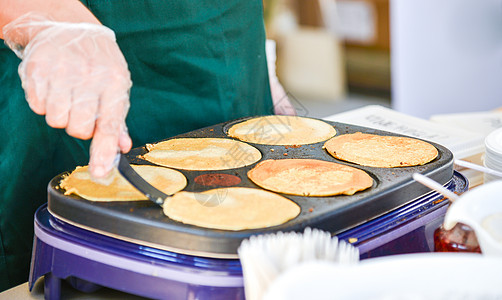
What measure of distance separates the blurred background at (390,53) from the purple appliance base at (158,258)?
7.33ft

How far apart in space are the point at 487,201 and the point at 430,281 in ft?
0.95


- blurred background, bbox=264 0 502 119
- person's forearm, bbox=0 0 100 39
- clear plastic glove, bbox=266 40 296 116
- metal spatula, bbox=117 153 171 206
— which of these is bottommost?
blurred background, bbox=264 0 502 119

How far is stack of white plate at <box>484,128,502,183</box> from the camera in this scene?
130 cm

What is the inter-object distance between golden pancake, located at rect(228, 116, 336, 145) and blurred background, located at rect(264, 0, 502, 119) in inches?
69.7

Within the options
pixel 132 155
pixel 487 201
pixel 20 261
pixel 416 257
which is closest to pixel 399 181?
pixel 487 201

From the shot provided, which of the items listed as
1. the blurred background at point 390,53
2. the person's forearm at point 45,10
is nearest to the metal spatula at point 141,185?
the person's forearm at point 45,10

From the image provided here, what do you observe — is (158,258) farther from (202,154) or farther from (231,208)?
(202,154)

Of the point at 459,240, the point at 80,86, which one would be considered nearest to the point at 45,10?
the point at 80,86

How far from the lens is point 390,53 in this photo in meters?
6.48

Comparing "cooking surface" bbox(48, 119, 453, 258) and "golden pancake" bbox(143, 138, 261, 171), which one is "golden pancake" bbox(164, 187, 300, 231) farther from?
"golden pancake" bbox(143, 138, 261, 171)

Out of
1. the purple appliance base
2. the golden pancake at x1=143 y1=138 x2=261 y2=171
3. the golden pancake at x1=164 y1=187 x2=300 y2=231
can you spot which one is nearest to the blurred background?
the golden pancake at x1=143 y1=138 x2=261 y2=171

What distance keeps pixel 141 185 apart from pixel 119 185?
0.35ft

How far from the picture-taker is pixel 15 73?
1589mm

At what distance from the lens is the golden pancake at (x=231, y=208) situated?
1010 millimetres
